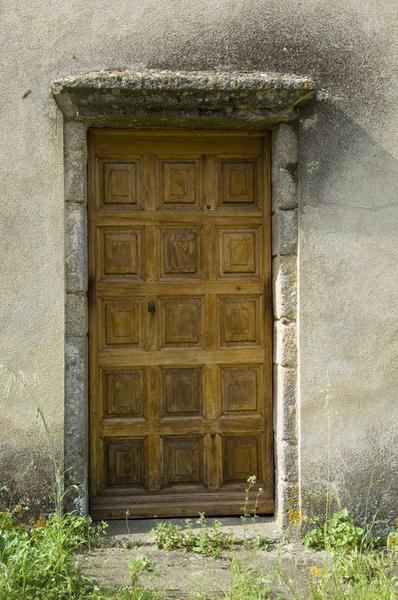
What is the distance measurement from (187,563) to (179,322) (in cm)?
140

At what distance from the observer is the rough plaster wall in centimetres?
402

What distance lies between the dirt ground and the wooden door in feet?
0.73

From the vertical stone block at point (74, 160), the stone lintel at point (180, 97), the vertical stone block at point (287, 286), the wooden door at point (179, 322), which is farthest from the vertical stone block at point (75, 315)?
the vertical stone block at point (287, 286)

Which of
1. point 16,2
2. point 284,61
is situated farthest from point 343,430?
point 16,2

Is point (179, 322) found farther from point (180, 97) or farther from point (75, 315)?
point (180, 97)

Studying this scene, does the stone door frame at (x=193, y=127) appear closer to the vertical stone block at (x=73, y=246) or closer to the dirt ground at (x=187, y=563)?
the vertical stone block at (x=73, y=246)

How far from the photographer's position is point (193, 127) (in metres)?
4.21

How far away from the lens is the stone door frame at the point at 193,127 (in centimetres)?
392

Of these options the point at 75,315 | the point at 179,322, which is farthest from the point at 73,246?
the point at 179,322

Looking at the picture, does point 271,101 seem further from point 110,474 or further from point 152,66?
point 110,474

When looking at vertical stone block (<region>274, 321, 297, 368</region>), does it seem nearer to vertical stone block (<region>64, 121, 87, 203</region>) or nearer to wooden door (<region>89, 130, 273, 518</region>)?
wooden door (<region>89, 130, 273, 518</region>)

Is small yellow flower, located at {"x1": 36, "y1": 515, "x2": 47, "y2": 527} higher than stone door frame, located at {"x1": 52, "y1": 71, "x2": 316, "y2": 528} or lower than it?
lower

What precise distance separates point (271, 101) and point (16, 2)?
1575mm

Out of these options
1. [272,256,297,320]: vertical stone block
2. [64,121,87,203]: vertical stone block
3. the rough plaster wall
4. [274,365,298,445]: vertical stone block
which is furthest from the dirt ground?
[64,121,87,203]: vertical stone block
